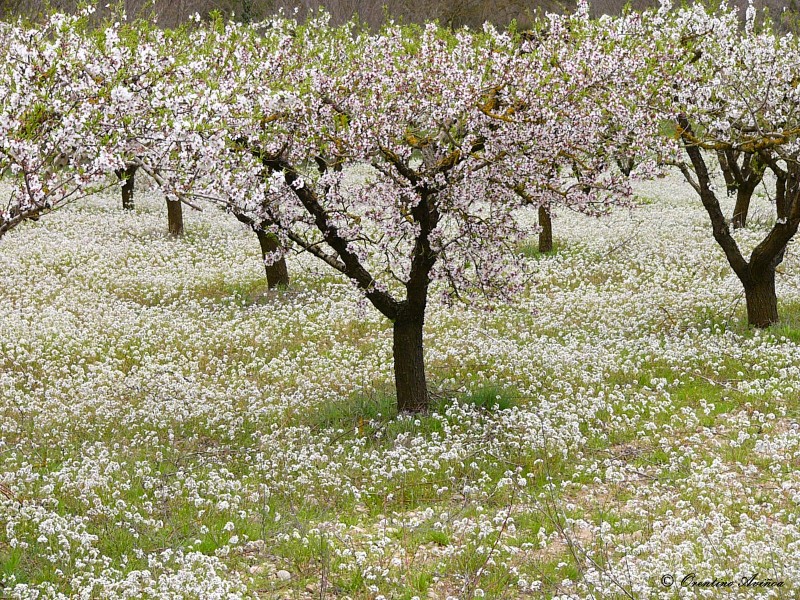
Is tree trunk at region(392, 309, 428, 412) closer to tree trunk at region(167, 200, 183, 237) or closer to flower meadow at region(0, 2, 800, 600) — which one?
flower meadow at region(0, 2, 800, 600)

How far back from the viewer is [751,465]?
35.1ft

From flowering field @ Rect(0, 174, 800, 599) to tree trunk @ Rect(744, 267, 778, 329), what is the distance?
2.01 ft

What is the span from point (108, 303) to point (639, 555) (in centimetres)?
1771

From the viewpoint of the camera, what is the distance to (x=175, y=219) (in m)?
29.1

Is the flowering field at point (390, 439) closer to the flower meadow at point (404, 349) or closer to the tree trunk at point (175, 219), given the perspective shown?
the flower meadow at point (404, 349)

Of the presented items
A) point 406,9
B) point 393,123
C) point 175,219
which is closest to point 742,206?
point 393,123

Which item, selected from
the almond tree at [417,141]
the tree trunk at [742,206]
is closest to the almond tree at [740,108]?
the almond tree at [417,141]

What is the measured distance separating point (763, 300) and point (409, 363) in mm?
8448

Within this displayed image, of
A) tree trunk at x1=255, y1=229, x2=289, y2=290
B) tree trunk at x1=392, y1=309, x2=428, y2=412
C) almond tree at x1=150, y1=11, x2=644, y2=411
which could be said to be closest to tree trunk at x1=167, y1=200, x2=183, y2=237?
tree trunk at x1=255, y1=229, x2=289, y2=290

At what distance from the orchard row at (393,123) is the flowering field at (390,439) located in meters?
1.99

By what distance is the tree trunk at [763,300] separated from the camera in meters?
16.9

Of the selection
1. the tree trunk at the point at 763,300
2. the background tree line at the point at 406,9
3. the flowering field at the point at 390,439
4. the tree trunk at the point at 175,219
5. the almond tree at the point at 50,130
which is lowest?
the flowering field at the point at 390,439

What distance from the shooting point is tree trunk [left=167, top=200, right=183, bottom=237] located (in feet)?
94.8

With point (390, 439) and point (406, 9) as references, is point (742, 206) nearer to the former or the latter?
point (390, 439)
